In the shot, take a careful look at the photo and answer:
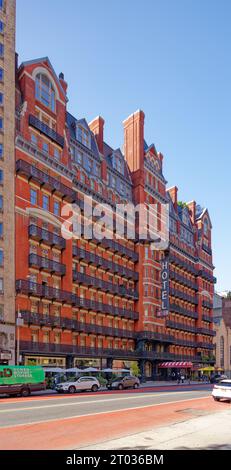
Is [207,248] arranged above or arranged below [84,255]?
above

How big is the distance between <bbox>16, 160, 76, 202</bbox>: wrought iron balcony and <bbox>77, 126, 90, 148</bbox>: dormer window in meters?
8.43

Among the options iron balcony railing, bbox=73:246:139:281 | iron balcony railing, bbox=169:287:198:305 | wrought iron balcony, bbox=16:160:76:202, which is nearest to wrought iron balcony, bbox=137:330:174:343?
iron balcony railing, bbox=73:246:139:281

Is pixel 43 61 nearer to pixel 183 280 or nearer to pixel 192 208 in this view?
pixel 183 280

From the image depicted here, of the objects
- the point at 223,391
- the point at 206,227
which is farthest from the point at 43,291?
the point at 206,227

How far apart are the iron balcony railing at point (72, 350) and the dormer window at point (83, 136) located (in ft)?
82.0

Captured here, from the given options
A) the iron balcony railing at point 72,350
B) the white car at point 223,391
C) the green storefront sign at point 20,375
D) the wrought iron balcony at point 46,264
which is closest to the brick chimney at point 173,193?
the iron balcony railing at point 72,350

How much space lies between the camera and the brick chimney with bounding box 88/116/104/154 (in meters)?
68.1

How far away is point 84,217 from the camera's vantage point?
60688mm

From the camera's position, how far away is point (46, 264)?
52219mm

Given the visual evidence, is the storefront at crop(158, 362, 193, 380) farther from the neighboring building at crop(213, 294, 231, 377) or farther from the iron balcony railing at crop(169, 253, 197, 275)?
the neighboring building at crop(213, 294, 231, 377)

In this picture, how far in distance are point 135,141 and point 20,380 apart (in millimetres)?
48227

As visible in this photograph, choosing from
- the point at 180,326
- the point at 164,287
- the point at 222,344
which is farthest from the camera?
the point at 222,344
